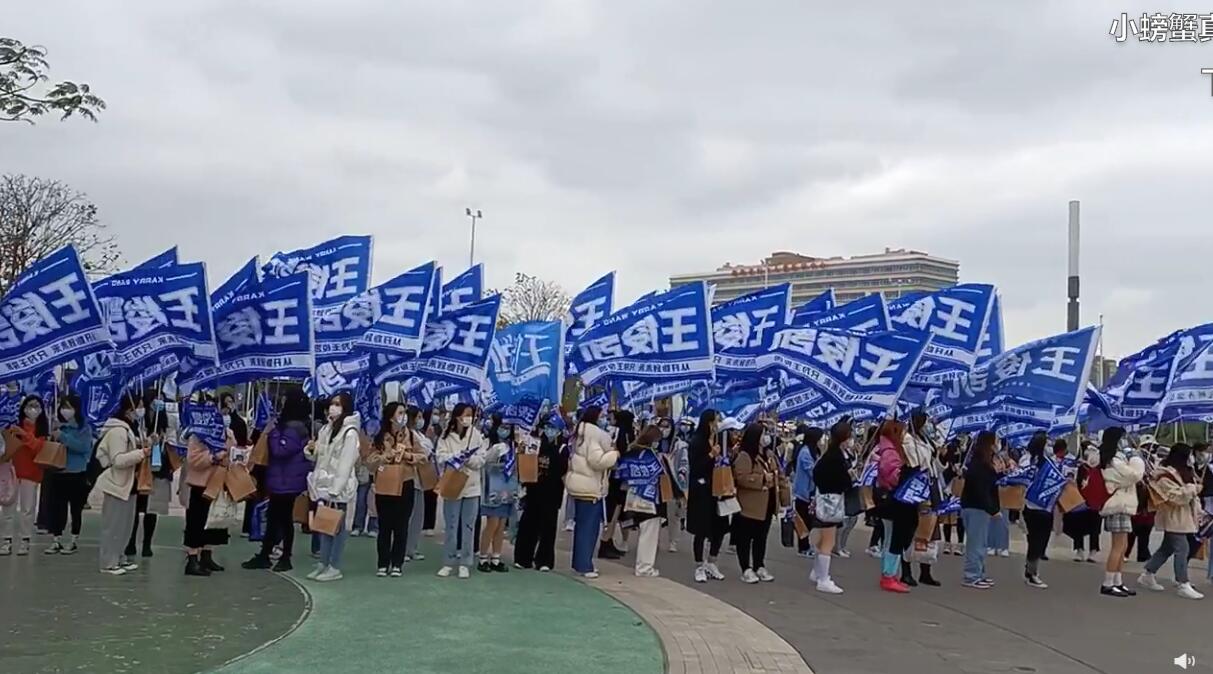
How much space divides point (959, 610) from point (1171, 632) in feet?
5.69

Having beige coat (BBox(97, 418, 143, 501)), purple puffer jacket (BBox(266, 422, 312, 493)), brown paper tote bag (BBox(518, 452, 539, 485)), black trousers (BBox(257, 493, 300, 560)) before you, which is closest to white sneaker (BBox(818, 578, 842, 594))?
brown paper tote bag (BBox(518, 452, 539, 485))

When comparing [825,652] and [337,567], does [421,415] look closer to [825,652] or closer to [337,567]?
[337,567]

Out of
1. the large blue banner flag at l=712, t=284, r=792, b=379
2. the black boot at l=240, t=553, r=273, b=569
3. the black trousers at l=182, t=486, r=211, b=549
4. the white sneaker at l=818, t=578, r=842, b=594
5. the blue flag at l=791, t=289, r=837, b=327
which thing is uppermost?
the blue flag at l=791, t=289, r=837, b=327

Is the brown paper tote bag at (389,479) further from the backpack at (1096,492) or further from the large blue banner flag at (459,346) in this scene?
the backpack at (1096,492)

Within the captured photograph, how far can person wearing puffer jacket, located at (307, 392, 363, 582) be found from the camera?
33.3 ft

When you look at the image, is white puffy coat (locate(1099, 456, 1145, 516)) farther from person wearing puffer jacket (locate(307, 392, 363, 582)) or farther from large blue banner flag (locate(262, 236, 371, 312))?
large blue banner flag (locate(262, 236, 371, 312))

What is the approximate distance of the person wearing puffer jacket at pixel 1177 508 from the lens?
11.7 meters

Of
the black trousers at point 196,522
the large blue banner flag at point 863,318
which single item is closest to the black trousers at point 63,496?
the black trousers at point 196,522

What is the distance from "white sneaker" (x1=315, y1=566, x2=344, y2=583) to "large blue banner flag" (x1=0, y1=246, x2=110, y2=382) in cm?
298

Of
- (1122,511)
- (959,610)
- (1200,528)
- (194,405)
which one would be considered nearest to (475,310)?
(194,405)

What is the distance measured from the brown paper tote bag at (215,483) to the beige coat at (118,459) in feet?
2.19

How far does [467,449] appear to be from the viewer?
36.0 feet

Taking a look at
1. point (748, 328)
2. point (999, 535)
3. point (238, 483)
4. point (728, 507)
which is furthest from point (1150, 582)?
point (238, 483)

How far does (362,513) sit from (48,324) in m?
5.47
